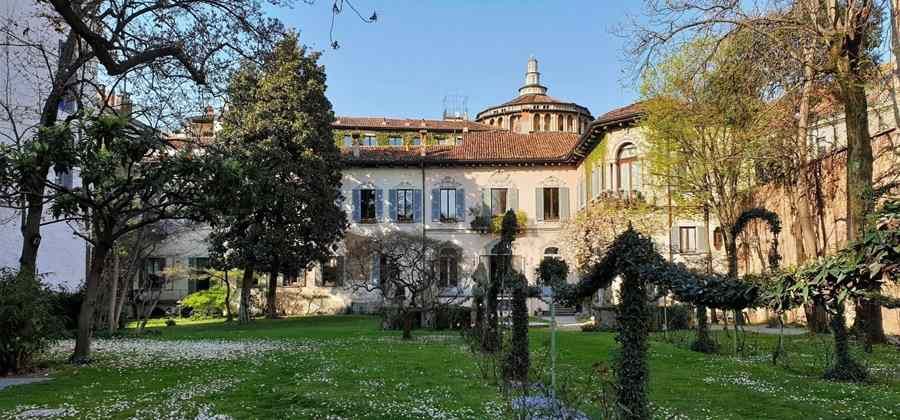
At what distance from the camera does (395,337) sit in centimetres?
1914

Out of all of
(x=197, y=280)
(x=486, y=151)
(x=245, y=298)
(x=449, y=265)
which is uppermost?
(x=486, y=151)

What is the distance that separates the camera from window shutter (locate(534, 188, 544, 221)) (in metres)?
36.3

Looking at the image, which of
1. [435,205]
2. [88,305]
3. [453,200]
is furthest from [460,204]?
[88,305]

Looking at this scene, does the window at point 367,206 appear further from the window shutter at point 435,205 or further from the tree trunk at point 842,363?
the tree trunk at point 842,363

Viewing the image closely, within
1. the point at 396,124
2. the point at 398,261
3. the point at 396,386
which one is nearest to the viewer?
the point at 396,386

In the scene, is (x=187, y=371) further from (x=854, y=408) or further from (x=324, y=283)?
(x=324, y=283)

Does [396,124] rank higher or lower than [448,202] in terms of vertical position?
higher

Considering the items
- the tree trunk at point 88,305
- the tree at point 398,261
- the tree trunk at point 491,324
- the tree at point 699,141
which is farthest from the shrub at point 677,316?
the tree trunk at point 88,305

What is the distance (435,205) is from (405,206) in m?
1.63

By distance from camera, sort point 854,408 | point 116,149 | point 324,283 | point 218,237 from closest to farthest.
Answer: point 854,408, point 116,149, point 218,237, point 324,283

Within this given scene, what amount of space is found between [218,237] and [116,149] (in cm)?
1916

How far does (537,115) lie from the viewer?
49906 mm

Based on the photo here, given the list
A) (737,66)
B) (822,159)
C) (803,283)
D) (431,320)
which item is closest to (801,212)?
(822,159)

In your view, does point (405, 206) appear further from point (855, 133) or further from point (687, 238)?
point (855, 133)
